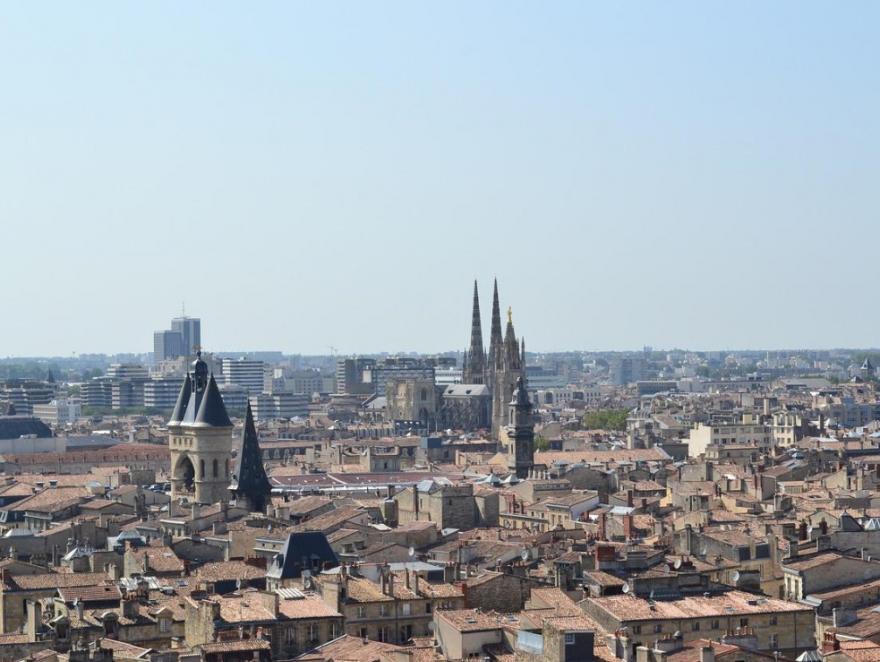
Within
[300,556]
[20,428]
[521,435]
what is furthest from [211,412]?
[20,428]

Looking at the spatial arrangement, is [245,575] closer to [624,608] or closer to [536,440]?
[624,608]

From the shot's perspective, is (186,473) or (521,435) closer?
(186,473)

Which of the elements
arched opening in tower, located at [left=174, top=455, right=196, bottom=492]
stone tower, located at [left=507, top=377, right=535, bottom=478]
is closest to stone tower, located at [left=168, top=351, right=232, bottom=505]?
arched opening in tower, located at [left=174, top=455, right=196, bottom=492]

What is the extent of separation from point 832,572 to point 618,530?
865 inches

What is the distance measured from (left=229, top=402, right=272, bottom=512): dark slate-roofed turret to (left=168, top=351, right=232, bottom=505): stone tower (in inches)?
97.9

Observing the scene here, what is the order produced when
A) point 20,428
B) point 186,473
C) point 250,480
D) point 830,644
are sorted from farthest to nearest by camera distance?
point 20,428 → point 186,473 → point 250,480 → point 830,644

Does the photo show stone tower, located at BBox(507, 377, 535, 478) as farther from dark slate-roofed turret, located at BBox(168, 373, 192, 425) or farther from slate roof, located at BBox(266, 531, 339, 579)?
slate roof, located at BBox(266, 531, 339, 579)

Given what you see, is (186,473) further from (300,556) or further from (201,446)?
(300,556)

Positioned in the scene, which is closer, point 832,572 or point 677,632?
point 677,632

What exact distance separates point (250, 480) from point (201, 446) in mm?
6314

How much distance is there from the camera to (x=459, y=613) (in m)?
57.6

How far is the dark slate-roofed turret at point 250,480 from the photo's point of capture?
10394 centimetres

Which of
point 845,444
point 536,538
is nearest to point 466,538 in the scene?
point 536,538

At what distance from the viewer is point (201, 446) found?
110000 mm
